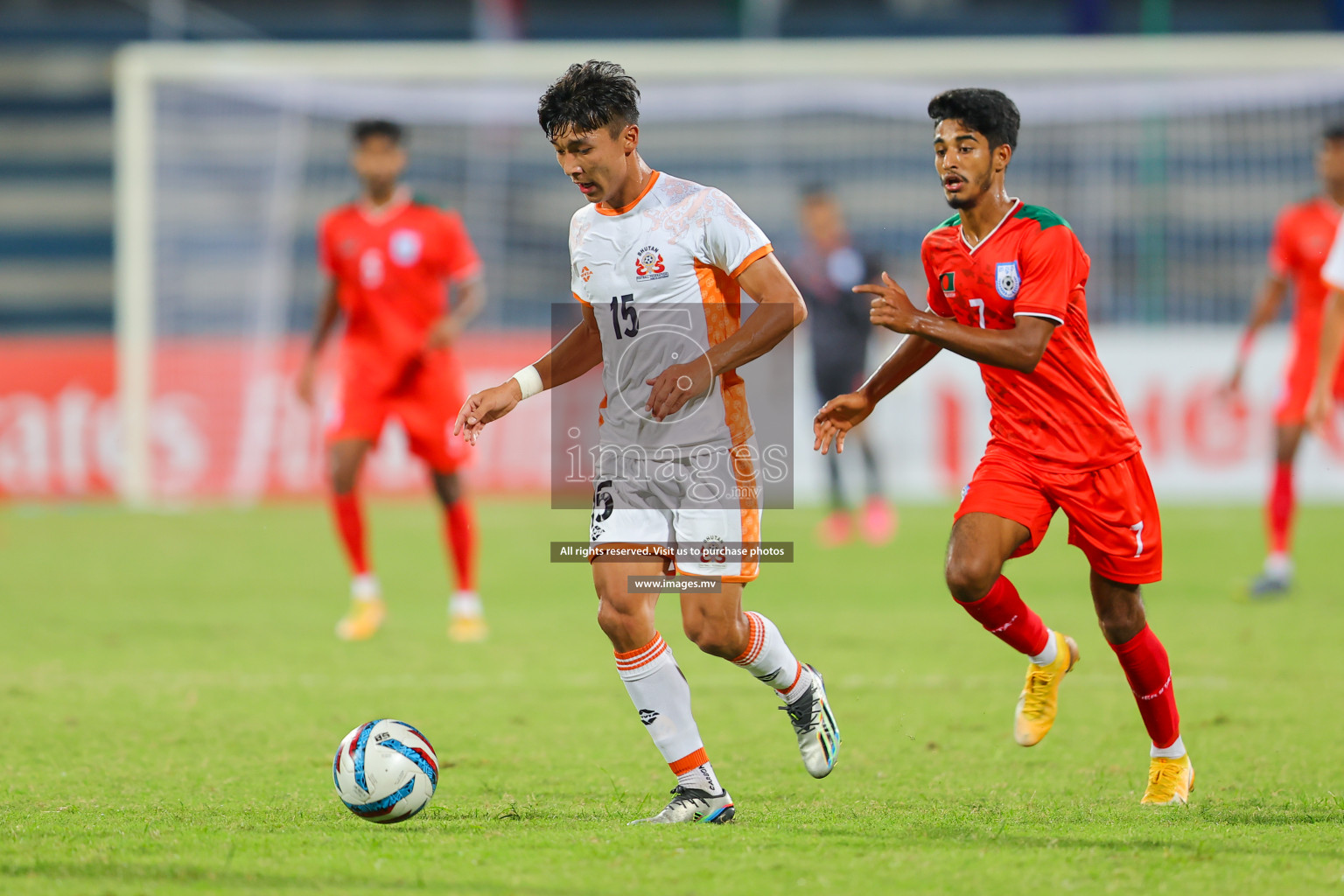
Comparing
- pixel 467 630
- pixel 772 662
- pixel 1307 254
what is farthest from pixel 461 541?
pixel 1307 254

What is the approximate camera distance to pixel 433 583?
10414 mm

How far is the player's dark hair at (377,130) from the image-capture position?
8.02 metres

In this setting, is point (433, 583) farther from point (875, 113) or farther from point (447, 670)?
point (875, 113)

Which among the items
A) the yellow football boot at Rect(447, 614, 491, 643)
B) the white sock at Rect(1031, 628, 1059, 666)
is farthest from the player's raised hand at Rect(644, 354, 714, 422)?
the yellow football boot at Rect(447, 614, 491, 643)

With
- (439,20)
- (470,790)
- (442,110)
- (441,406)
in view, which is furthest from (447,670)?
(439,20)

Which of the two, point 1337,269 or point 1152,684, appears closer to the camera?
point 1152,684

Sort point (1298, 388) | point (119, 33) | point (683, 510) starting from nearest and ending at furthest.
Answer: point (683, 510), point (1298, 388), point (119, 33)

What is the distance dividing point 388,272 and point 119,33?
69.8 ft

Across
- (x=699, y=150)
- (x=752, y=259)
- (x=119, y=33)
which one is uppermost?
(x=119, y=33)

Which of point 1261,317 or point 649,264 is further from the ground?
point 649,264

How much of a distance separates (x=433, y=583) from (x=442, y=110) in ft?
26.9

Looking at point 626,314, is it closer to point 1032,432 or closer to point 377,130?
point 1032,432

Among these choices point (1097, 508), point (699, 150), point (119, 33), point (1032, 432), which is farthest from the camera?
point (119, 33)

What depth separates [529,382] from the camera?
4.54 metres
